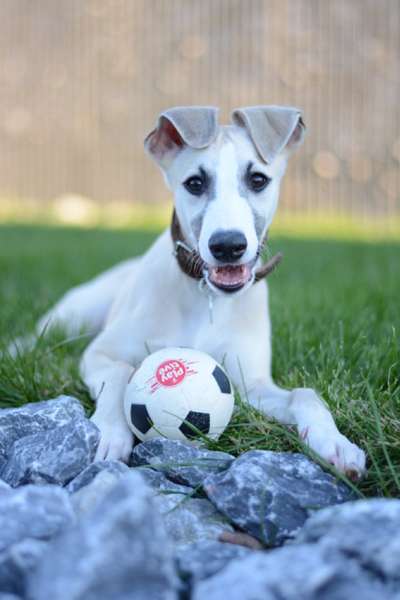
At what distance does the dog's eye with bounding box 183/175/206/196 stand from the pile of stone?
0.94 meters

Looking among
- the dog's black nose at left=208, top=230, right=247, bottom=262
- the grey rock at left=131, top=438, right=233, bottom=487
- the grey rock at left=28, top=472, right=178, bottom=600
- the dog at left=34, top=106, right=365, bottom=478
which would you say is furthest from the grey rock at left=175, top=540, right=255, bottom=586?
the dog's black nose at left=208, top=230, right=247, bottom=262

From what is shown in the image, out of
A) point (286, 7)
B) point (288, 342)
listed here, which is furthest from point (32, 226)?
point (288, 342)

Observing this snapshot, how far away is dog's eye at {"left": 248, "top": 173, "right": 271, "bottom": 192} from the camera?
2.82 metres

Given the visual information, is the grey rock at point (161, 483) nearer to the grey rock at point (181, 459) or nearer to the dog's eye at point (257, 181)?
the grey rock at point (181, 459)

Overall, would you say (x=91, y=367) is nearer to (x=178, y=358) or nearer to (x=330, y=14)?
(x=178, y=358)

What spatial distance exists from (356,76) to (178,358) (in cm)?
813

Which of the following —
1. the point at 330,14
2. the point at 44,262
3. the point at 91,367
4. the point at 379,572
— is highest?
the point at 330,14

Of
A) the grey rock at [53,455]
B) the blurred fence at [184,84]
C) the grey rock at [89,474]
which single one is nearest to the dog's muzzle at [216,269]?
the grey rock at [53,455]

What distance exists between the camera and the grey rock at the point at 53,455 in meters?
2.06

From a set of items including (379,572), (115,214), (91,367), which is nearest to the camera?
(379,572)

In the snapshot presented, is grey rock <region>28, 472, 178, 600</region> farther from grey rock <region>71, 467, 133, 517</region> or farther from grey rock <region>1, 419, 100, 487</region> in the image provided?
grey rock <region>1, 419, 100, 487</region>

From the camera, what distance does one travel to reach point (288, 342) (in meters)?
3.28

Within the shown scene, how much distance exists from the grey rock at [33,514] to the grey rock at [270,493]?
16.0 inches

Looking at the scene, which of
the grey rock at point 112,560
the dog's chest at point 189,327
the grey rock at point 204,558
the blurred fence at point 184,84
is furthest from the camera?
the blurred fence at point 184,84
